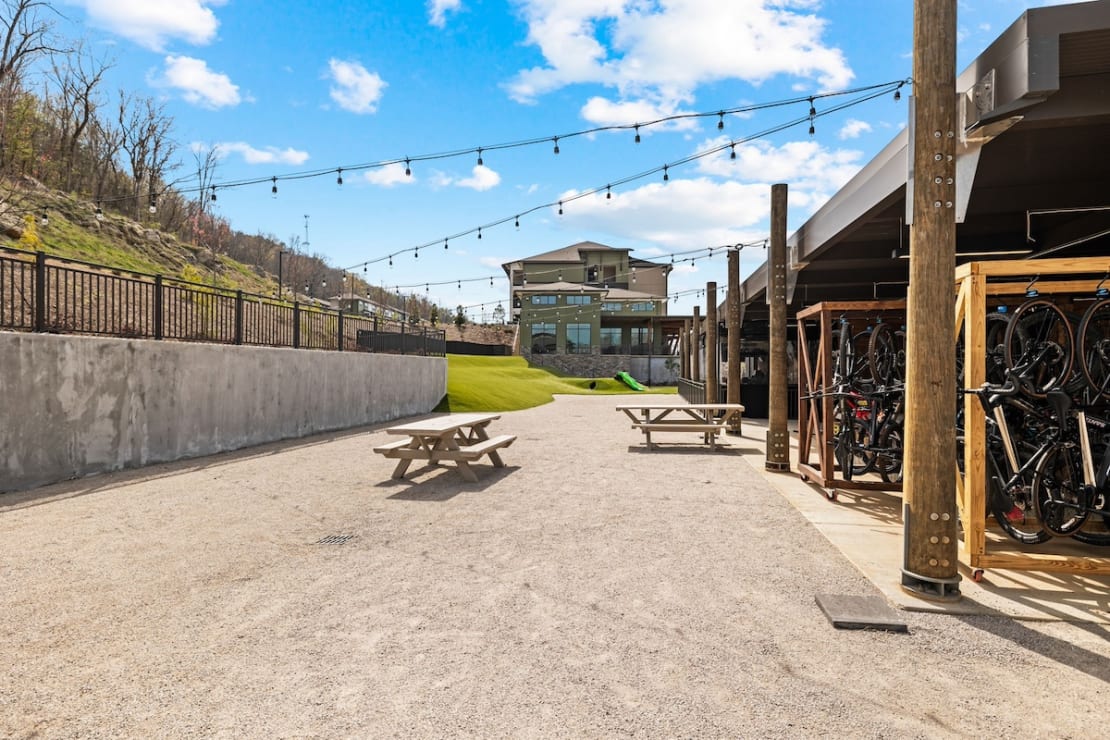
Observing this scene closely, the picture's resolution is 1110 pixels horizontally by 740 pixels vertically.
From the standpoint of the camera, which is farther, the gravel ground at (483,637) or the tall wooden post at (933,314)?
the tall wooden post at (933,314)

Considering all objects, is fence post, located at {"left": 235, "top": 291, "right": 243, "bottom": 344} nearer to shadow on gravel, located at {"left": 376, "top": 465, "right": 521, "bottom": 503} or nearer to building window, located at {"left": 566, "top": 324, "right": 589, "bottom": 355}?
shadow on gravel, located at {"left": 376, "top": 465, "right": 521, "bottom": 503}

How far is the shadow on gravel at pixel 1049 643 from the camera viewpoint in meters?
3.02

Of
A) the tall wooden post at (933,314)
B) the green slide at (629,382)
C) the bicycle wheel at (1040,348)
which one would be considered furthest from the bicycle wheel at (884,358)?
the green slide at (629,382)

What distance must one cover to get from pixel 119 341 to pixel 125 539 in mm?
4459

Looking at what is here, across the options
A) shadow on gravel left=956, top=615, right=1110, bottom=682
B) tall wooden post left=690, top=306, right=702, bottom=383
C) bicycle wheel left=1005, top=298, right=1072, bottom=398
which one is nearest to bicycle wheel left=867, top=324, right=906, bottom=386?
bicycle wheel left=1005, top=298, right=1072, bottom=398

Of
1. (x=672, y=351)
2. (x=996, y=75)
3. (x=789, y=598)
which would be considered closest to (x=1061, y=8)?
(x=996, y=75)

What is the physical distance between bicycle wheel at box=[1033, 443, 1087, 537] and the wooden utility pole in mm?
4190

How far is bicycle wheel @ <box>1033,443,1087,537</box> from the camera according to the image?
180 inches

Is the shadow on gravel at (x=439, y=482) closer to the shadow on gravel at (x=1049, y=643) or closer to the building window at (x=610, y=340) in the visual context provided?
the shadow on gravel at (x=1049, y=643)

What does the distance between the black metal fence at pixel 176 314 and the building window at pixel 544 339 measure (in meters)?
29.9

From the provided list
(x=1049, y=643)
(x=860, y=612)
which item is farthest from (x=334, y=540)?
(x=1049, y=643)

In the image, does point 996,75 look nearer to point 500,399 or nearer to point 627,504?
point 627,504

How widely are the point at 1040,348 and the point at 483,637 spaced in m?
4.91

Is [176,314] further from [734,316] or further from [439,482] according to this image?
[734,316]
